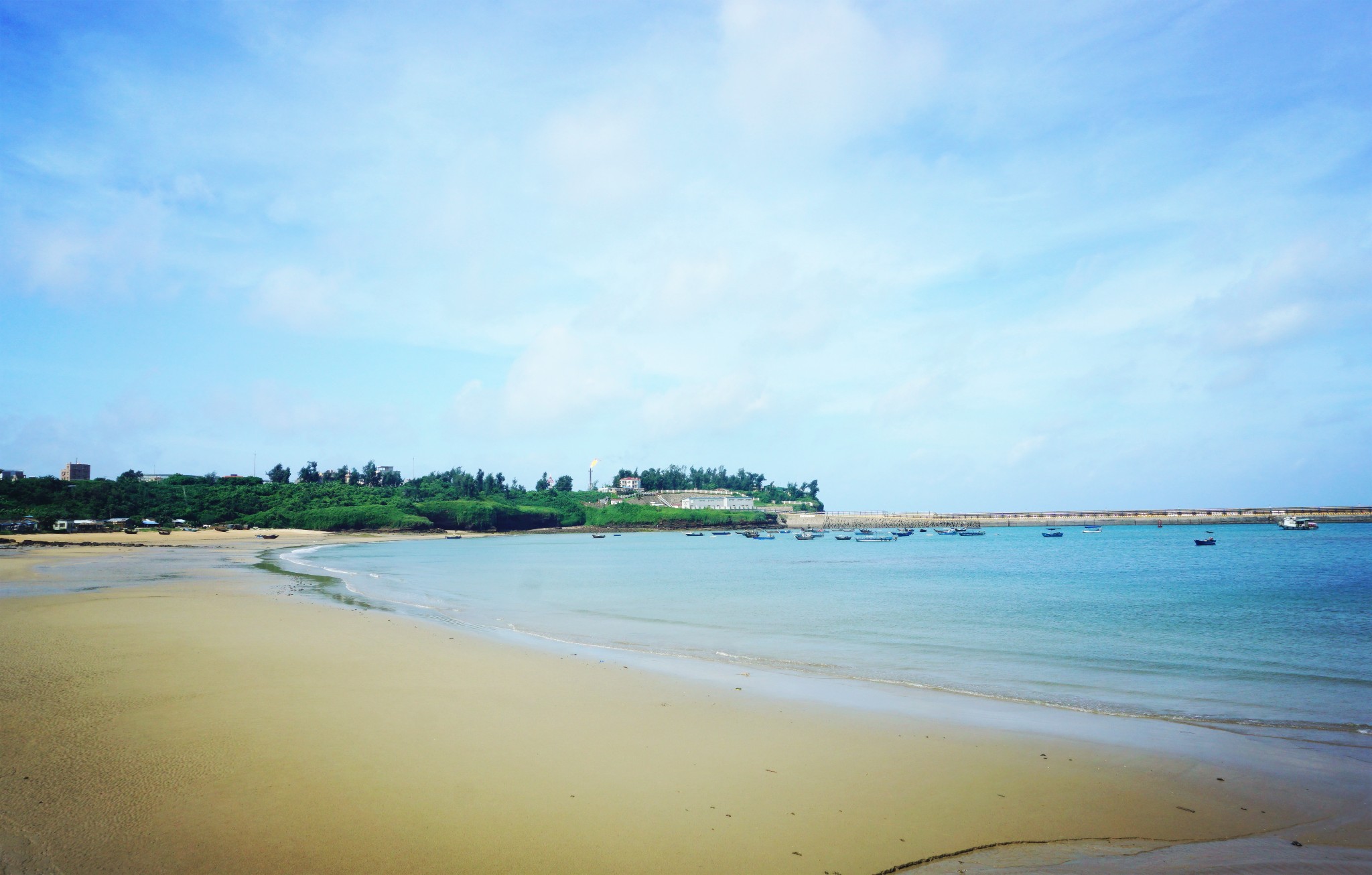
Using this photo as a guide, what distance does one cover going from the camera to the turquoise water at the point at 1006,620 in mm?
13656

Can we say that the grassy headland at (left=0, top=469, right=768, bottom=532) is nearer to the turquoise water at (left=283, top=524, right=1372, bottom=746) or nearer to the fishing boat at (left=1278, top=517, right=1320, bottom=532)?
the turquoise water at (left=283, top=524, right=1372, bottom=746)

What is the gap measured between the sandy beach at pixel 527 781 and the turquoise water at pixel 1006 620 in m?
4.68

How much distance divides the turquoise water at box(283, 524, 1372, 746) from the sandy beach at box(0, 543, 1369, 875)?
184 inches

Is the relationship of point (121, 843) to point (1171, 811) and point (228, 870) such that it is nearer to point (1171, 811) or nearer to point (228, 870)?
point (228, 870)

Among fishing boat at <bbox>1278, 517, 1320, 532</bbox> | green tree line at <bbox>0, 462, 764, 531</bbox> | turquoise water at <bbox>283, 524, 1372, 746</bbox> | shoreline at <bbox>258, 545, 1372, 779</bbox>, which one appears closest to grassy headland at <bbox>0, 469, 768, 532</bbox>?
green tree line at <bbox>0, 462, 764, 531</bbox>

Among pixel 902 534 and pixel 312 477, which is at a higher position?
pixel 312 477

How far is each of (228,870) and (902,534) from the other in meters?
138

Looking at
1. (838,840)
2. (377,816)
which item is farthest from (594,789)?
(838,840)

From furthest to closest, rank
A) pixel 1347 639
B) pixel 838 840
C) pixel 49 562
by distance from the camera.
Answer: pixel 49 562, pixel 1347 639, pixel 838 840

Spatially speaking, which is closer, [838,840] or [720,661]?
[838,840]

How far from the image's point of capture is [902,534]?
134375mm

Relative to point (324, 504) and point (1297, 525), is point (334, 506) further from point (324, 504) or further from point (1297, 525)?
A: point (1297, 525)

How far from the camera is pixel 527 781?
742 centimetres

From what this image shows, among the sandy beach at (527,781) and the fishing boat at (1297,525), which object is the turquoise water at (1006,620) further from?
the fishing boat at (1297,525)
